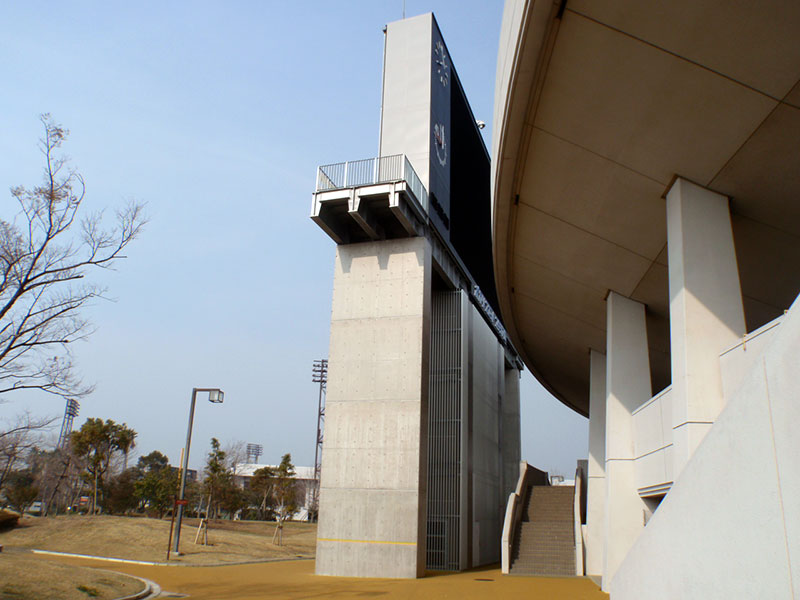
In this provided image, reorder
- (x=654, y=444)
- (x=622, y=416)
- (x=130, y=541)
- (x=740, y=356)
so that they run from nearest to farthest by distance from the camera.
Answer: (x=740, y=356), (x=654, y=444), (x=622, y=416), (x=130, y=541)

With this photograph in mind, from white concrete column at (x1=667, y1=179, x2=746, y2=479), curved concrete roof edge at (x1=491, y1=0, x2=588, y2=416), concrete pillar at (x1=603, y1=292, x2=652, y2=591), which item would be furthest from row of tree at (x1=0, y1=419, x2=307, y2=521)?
white concrete column at (x1=667, y1=179, x2=746, y2=479)

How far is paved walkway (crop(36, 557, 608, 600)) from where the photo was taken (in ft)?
41.9

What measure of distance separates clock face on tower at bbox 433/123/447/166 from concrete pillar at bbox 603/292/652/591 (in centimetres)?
1161

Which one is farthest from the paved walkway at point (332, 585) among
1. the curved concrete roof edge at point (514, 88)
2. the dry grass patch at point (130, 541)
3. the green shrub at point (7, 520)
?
the green shrub at point (7, 520)

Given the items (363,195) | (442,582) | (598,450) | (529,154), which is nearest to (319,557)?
(442,582)

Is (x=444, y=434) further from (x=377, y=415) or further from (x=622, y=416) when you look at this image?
(x=622, y=416)

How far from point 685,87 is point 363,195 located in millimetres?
12998

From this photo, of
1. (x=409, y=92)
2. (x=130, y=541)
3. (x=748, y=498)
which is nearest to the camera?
(x=748, y=498)

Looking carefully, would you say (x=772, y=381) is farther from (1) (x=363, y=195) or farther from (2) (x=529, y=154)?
(1) (x=363, y=195)

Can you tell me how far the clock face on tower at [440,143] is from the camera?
23.3 m

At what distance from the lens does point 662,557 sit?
460 cm

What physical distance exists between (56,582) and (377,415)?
9.73 meters

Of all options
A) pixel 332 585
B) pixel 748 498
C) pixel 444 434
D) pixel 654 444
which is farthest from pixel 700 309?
pixel 444 434

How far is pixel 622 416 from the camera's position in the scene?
13.6m
